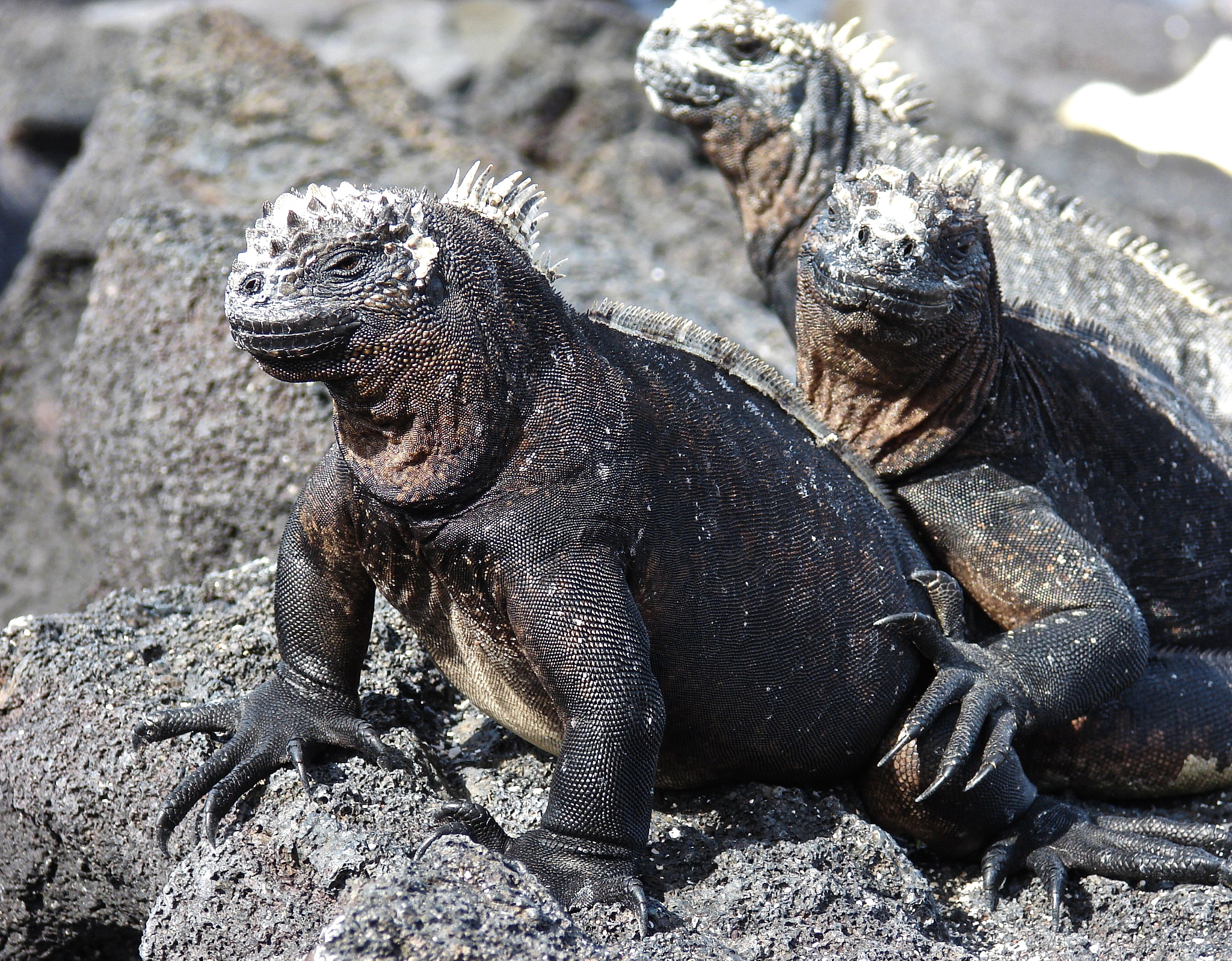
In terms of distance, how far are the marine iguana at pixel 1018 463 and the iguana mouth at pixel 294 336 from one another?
1.17m

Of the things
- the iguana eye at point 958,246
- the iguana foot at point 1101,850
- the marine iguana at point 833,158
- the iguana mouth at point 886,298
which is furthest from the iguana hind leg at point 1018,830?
the marine iguana at point 833,158

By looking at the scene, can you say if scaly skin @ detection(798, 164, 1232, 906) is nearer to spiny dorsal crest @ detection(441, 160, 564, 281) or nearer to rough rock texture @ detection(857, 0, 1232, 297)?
spiny dorsal crest @ detection(441, 160, 564, 281)

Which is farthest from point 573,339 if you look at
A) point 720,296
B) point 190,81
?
point 190,81

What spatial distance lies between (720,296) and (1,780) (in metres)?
3.38

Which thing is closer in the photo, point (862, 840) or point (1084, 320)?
point (862, 840)

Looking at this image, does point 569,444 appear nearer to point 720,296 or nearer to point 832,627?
point 832,627

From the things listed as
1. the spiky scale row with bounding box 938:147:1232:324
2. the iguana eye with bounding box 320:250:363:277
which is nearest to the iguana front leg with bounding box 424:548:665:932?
the iguana eye with bounding box 320:250:363:277

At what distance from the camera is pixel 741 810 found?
2744mm

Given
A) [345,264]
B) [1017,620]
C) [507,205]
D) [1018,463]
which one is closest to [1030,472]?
[1018,463]

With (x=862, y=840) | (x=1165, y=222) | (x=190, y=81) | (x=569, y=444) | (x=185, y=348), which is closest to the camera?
(x=569, y=444)

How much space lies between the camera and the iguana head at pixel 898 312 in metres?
2.87

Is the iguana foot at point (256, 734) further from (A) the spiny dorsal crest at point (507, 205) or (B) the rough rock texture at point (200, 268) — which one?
(B) the rough rock texture at point (200, 268)

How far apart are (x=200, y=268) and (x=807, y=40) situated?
2153 mm

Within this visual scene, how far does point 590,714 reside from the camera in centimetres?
237
